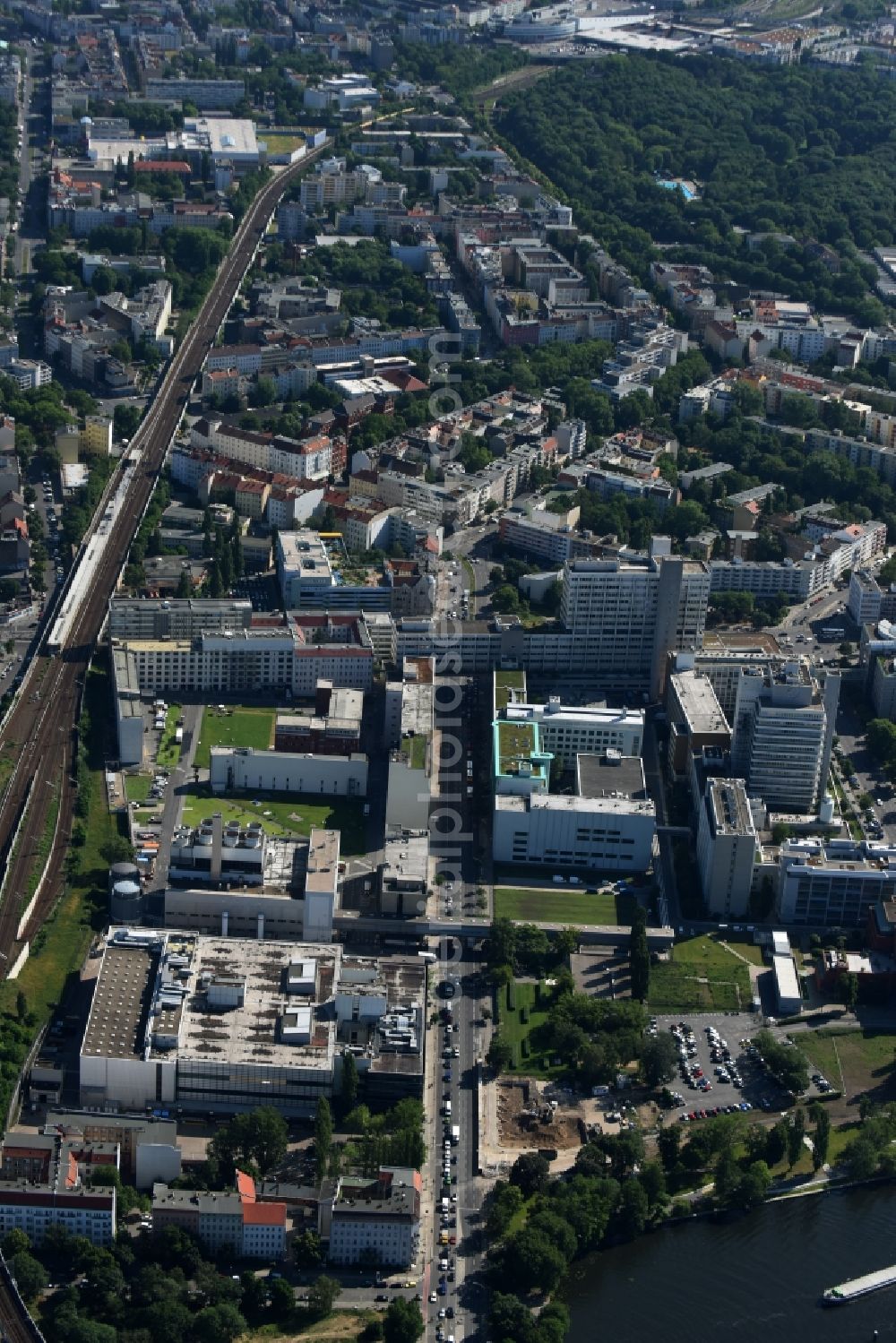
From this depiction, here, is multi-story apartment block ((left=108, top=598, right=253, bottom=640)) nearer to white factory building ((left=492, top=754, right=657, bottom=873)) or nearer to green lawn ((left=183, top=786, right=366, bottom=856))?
green lawn ((left=183, top=786, right=366, bottom=856))

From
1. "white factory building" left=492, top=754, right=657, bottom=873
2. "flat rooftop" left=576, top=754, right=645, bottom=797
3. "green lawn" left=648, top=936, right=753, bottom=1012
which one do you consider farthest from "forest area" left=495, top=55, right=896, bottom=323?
"green lawn" left=648, top=936, right=753, bottom=1012

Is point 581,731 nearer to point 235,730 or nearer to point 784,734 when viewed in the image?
point 784,734

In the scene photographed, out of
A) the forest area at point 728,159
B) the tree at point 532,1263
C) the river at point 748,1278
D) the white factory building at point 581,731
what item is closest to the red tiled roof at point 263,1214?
the tree at point 532,1263

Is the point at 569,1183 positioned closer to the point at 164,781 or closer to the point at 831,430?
the point at 164,781

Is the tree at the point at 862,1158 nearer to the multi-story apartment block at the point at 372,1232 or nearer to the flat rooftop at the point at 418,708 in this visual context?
the multi-story apartment block at the point at 372,1232

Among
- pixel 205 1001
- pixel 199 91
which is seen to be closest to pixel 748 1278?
pixel 205 1001

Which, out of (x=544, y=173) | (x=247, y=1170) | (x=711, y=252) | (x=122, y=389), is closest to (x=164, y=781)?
(x=247, y=1170)
